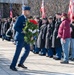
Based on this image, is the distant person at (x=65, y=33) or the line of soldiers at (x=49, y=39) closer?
the distant person at (x=65, y=33)

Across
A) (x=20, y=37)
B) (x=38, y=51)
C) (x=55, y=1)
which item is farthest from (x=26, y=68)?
(x=55, y=1)

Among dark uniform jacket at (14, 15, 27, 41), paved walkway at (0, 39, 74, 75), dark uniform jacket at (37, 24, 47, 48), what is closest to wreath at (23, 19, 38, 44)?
dark uniform jacket at (14, 15, 27, 41)

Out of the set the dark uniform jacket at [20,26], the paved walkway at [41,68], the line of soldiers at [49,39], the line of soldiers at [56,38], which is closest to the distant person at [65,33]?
the line of soldiers at [56,38]

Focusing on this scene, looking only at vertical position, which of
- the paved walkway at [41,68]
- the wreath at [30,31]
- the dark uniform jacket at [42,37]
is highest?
the wreath at [30,31]

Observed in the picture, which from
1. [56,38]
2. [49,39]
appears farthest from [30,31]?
[49,39]

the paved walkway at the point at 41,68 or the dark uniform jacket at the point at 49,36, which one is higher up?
the dark uniform jacket at the point at 49,36

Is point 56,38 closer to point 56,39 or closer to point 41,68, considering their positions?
point 56,39

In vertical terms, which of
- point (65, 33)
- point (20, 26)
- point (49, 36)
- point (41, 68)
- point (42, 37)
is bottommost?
point (41, 68)

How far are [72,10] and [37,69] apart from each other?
4.61m

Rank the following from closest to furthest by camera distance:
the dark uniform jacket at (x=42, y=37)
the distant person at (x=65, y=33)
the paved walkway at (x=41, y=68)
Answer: the paved walkway at (x=41, y=68)
the distant person at (x=65, y=33)
the dark uniform jacket at (x=42, y=37)

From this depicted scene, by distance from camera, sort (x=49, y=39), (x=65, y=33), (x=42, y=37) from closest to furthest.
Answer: (x=65, y=33), (x=49, y=39), (x=42, y=37)

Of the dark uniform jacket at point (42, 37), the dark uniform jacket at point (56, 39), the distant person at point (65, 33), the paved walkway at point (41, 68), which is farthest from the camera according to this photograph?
the dark uniform jacket at point (42, 37)

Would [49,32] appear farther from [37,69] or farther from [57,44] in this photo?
[37,69]

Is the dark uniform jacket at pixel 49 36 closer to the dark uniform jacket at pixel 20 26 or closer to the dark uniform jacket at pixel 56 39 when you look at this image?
the dark uniform jacket at pixel 56 39
